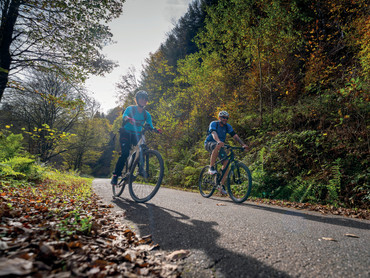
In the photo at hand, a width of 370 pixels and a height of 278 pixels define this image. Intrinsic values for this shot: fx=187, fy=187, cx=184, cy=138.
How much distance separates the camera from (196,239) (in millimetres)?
2064

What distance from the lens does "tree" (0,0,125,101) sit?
21.6ft

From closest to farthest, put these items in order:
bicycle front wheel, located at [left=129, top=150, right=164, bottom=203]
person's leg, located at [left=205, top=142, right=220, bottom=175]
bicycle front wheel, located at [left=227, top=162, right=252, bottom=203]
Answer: bicycle front wheel, located at [left=129, top=150, right=164, bottom=203]
bicycle front wheel, located at [left=227, top=162, right=252, bottom=203]
person's leg, located at [left=205, top=142, right=220, bottom=175]

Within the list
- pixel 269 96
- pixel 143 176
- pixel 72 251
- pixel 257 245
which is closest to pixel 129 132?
pixel 143 176

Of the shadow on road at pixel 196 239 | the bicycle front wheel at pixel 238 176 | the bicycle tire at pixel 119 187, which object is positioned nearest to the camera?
the shadow on road at pixel 196 239

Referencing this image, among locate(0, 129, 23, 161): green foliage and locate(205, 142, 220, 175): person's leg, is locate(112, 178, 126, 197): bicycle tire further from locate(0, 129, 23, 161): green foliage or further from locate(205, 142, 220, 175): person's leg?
locate(0, 129, 23, 161): green foliage

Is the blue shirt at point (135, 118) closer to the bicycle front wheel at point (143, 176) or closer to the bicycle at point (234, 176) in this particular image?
the bicycle front wheel at point (143, 176)

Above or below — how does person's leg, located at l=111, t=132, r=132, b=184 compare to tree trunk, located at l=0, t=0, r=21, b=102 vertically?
below

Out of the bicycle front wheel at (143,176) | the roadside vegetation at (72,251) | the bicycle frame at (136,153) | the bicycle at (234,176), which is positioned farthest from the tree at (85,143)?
the roadside vegetation at (72,251)

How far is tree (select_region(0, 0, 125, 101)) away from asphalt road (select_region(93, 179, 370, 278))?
7.40 metres

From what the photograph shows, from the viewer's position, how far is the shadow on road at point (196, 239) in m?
1.46

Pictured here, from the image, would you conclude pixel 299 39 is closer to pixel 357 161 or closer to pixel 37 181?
pixel 357 161

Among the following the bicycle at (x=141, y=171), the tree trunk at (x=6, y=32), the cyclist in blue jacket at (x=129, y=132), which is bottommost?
the bicycle at (x=141, y=171)

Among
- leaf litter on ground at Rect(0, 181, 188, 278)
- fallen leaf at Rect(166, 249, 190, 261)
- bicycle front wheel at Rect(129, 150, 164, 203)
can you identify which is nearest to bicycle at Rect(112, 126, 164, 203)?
bicycle front wheel at Rect(129, 150, 164, 203)

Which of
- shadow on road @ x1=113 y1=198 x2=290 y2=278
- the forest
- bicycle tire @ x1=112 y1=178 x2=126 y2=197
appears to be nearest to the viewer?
shadow on road @ x1=113 y1=198 x2=290 y2=278
